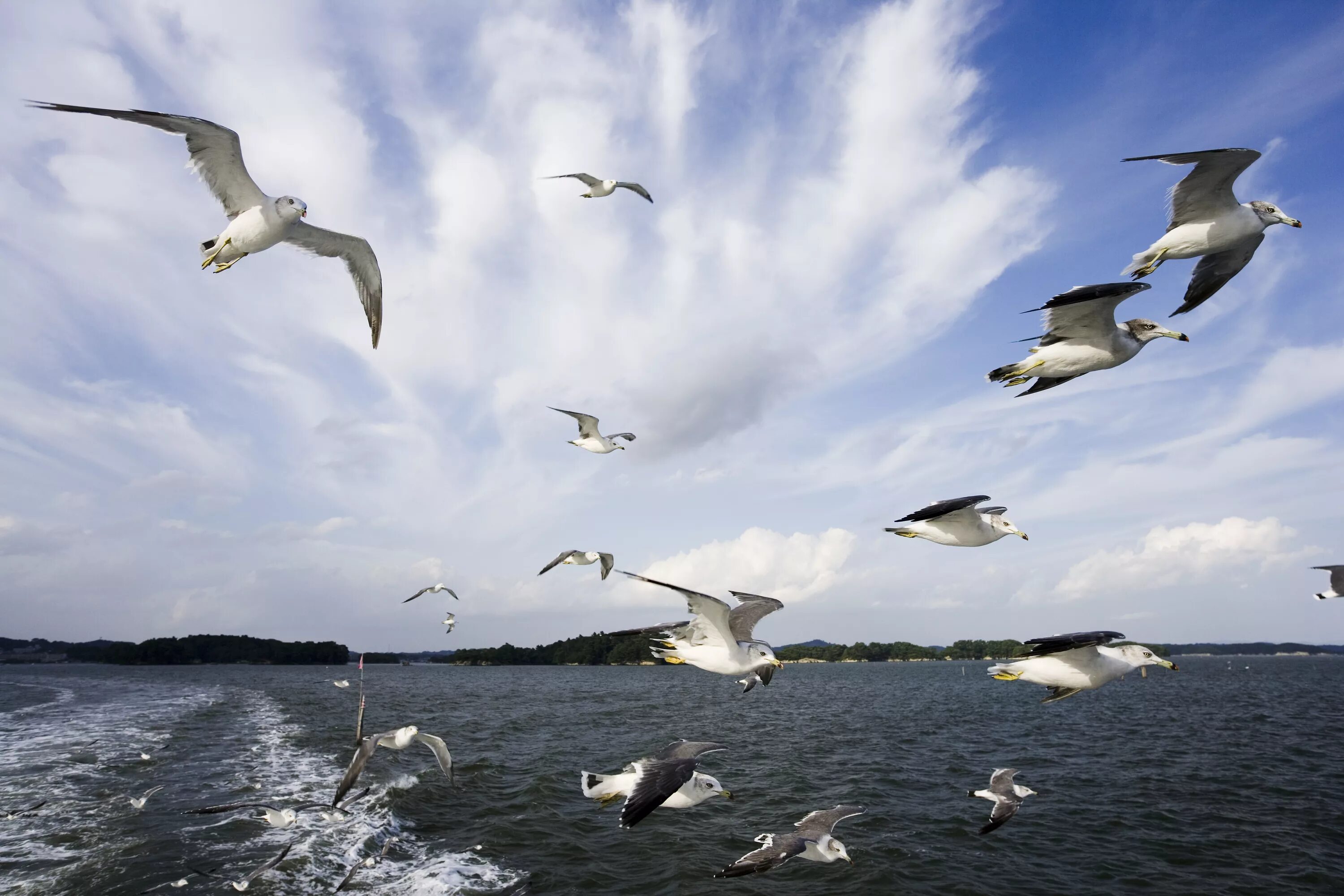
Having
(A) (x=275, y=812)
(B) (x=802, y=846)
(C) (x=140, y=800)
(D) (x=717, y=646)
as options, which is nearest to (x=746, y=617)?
(D) (x=717, y=646)

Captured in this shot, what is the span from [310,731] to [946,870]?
81.4 feet

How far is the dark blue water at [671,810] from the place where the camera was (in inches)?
505

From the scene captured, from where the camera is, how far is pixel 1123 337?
7.36m

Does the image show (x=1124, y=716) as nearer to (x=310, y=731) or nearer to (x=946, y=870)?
(x=946, y=870)

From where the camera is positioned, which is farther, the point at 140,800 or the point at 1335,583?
the point at 140,800

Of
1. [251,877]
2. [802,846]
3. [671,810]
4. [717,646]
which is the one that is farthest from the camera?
[671,810]

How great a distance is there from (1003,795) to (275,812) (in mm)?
12997

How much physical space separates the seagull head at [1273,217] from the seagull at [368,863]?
612 inches

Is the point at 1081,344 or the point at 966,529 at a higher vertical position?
the point at 1081,344

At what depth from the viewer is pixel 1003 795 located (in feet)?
33.2

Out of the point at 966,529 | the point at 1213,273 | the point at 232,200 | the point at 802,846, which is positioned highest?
the point at 232,200

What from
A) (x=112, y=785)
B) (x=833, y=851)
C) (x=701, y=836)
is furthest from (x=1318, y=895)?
(x=112, y=785)

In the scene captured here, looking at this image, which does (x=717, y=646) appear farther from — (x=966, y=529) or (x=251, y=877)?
(x=251, y=877)

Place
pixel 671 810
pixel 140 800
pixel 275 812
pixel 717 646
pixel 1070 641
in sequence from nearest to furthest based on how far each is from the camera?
pixel 1070 641 < pixel 717 646 < pixel 275 812 < pixel 140 800 < pixel 671 810
